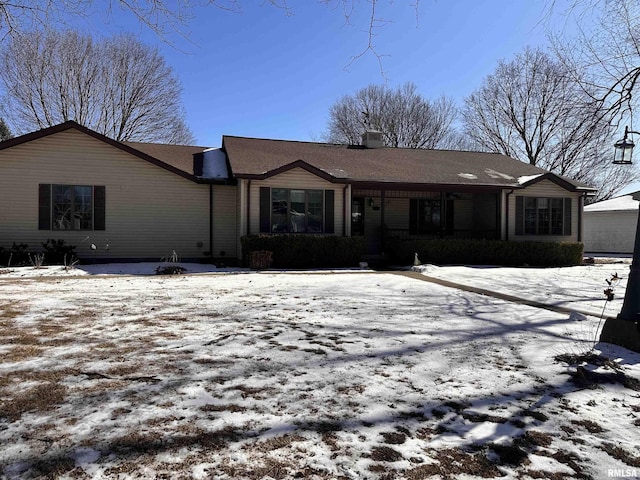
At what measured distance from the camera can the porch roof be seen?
14.4 meters

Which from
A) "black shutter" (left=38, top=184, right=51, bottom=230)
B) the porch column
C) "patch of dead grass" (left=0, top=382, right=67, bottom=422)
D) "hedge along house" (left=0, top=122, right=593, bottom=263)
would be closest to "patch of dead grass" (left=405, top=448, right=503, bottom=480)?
"patch of dead grass" (left=0, top=382, right=67, bottom=422)

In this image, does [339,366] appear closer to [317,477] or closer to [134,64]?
[317,477]

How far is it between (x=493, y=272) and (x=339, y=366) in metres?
9.86

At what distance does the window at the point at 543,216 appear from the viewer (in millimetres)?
16438

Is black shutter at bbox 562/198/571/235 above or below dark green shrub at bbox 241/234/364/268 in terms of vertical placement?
above

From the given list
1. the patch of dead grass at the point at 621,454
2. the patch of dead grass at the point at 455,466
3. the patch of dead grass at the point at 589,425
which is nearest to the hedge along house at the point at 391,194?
the patch of dead grass at the point at 589,425

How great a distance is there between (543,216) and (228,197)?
12.7 meters

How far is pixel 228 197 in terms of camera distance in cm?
1465

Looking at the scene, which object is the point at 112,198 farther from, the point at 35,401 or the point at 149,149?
the point at 35,401

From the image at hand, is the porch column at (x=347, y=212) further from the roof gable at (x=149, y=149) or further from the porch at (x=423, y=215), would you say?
the roof gable at (x=149, y=149)

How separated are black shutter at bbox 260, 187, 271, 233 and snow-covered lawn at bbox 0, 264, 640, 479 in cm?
756

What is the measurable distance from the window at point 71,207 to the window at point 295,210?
17.6ft

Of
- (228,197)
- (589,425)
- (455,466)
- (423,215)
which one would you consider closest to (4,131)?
(228,197)

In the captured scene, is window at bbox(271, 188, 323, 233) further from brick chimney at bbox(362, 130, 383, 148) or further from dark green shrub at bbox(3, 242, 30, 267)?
dark green shrub at bbox(3, 242, 30, 267)
